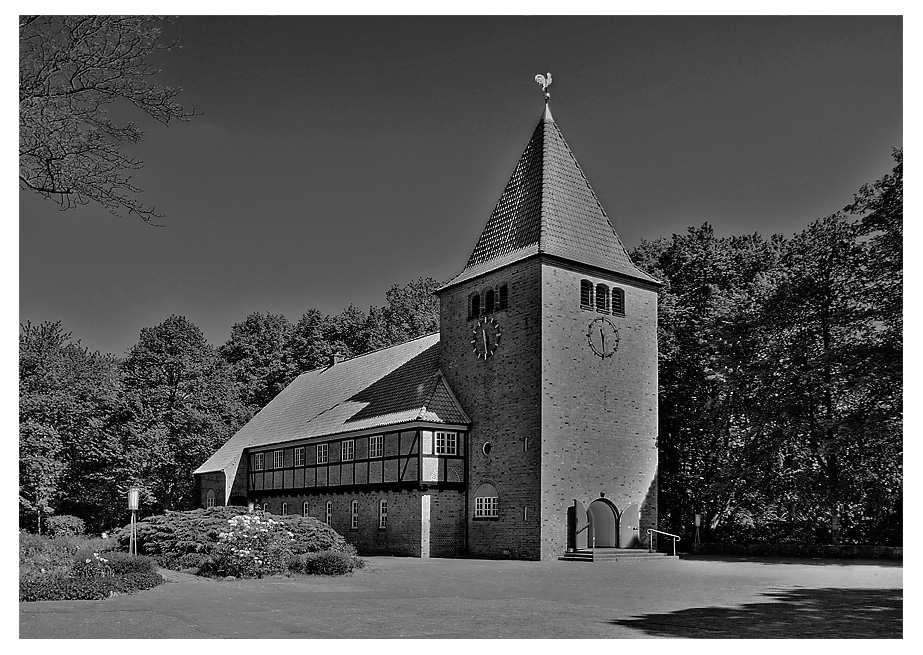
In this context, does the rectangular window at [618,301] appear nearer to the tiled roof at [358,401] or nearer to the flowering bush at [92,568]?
the tiled roof at [358,401]

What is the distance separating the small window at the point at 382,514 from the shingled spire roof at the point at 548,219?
7.44 m

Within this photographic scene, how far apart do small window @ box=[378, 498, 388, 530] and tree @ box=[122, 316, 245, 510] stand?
16.9m

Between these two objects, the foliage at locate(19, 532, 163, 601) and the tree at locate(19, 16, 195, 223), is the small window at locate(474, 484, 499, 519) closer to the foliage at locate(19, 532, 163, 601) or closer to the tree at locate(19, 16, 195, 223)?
the foliage at locate(19, 532, 163, 601)

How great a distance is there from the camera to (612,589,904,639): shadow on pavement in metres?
11.9

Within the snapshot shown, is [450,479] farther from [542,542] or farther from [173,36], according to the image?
[173,36]

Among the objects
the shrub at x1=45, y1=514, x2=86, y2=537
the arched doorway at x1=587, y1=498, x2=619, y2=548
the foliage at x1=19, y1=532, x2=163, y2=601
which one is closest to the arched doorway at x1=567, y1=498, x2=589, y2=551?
the arched doorway at x1=587, y1=498, x2=619, y2=548

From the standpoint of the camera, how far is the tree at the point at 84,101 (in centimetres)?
1341

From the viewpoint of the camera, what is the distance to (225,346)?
2387 inches

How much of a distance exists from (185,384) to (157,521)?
26019mm

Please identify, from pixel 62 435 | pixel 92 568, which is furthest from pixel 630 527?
pixel 62 435

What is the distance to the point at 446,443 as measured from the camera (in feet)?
104

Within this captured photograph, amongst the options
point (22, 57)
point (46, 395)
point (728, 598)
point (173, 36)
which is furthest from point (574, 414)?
point (46, 395)

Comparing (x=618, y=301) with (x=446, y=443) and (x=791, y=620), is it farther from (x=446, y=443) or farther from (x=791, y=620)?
(x=791, y=620)

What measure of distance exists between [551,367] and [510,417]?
2053 millimetres
